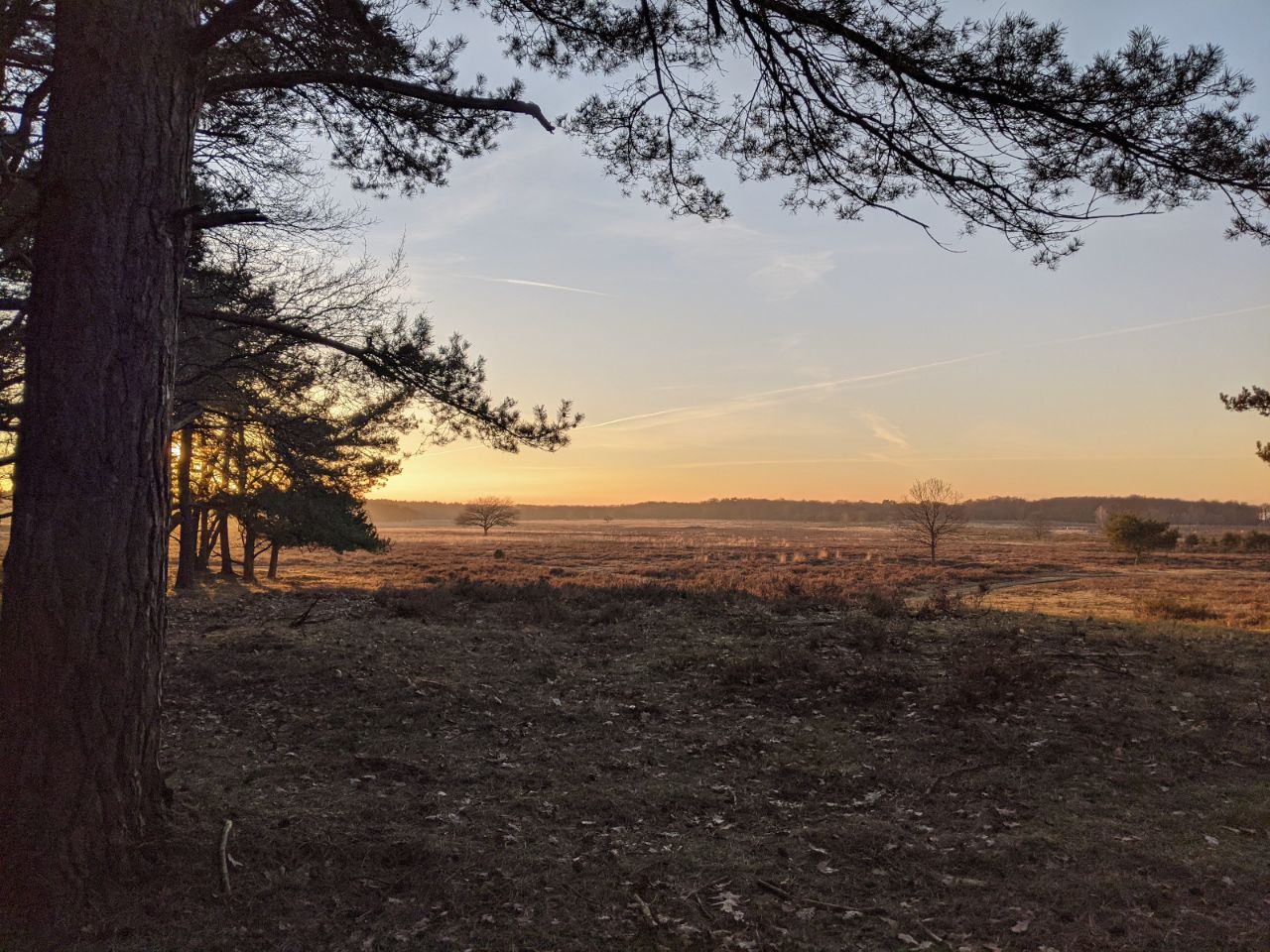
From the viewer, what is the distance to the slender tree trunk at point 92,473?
12.9ft

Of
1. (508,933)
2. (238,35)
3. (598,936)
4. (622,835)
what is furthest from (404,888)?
(238,35)

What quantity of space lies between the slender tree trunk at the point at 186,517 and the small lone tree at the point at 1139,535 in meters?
62.2

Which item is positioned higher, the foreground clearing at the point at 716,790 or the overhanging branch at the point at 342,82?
the overhanging branch at the point at 342,82

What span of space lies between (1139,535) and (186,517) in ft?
208

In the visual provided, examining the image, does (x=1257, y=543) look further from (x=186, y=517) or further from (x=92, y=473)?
(x=92, y=473)

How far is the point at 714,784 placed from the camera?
643 cm

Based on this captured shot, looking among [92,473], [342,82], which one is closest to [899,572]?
[342,82]

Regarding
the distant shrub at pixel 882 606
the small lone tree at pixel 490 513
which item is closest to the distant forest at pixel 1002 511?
the small lone tree at pixel 490 513

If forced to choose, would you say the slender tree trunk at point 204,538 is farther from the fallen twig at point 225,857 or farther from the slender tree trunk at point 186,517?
the fallen twig at point 225,857

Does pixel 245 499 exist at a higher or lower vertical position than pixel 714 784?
higher

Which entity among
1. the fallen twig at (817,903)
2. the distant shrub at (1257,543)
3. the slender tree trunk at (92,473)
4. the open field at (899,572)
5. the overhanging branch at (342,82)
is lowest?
the open field at (899,572)

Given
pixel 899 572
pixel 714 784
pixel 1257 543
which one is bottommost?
pixel 899 572

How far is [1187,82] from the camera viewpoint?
17.4 ft

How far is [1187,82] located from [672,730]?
23.2 ft
